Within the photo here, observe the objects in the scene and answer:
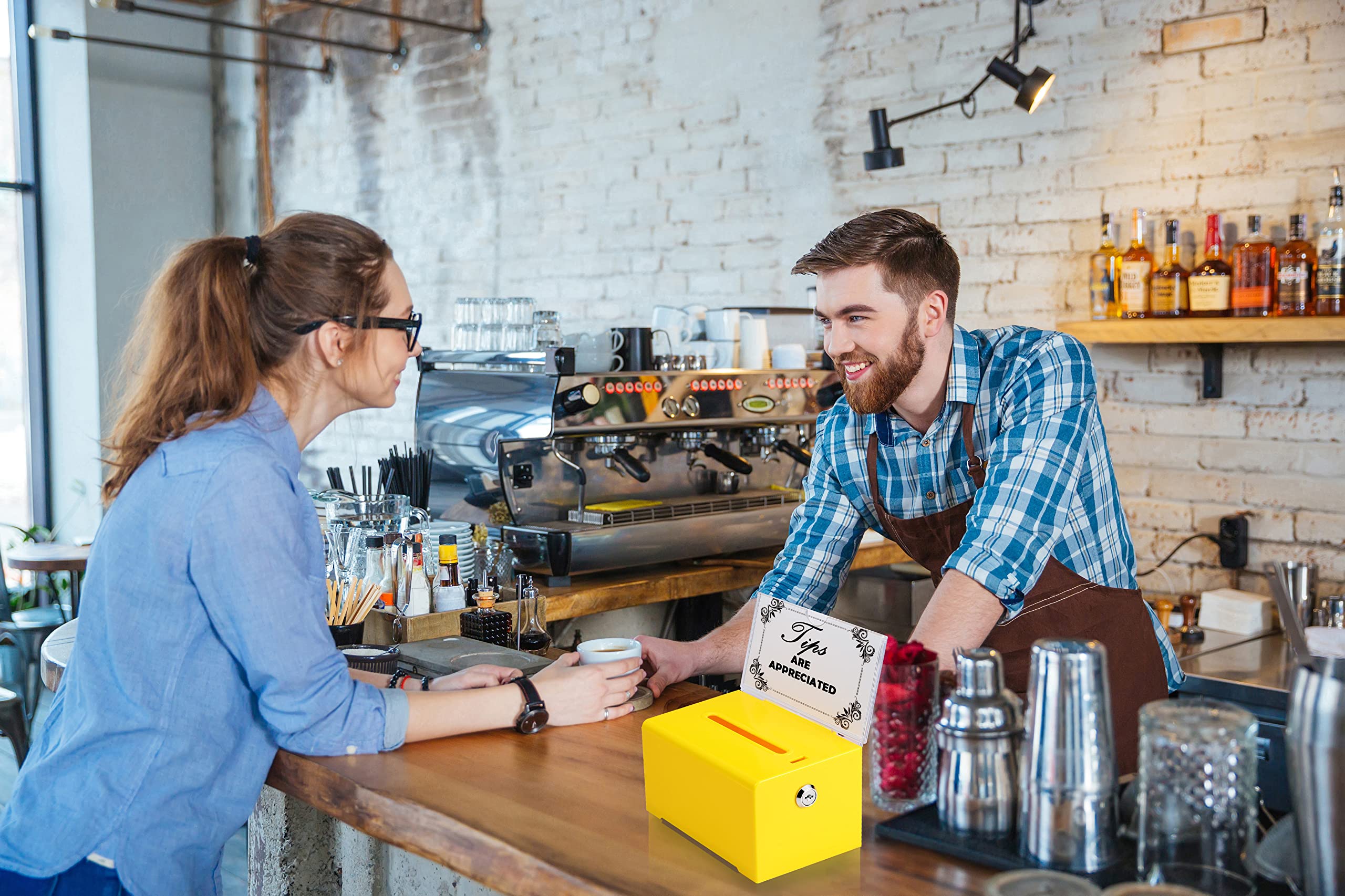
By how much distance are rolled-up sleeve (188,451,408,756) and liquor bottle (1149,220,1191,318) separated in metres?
2.59

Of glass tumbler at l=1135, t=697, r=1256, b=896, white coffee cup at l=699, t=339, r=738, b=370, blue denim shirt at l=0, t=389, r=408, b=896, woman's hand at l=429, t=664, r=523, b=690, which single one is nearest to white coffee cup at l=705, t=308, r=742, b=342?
white coffee cup at l=699, t=339, r=738, b=370

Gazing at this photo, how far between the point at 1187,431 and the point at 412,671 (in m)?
2.54

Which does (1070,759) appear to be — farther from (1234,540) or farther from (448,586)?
(1234,540)

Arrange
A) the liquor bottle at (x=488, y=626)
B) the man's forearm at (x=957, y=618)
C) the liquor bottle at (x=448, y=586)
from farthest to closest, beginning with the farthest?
the liquor bottle at (x=448, y=586) → the liquor bottle at (x=488, y=626) → the man's forearm at (x=957, y=618)

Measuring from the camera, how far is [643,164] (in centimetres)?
505

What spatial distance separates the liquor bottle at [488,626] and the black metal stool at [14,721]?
1.79 meters

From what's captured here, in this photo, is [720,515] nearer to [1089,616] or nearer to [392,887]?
[1089,616]

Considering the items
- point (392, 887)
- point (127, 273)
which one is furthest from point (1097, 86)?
point (127, 273)

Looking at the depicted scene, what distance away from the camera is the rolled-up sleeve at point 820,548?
87.7 inches

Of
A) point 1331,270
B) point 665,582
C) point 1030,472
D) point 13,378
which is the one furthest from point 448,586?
point 13,378

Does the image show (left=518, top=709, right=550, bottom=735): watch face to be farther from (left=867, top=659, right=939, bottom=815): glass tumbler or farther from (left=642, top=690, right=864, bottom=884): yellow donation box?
(left=867, top=659, right=939, bottom=815): glass tumbler

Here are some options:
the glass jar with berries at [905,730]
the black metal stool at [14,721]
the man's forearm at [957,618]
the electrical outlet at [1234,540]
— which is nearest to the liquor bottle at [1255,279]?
the electrical outlet at [1234,540]

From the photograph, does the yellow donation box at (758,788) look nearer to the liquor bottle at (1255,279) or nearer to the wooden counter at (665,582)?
the wooden counter at (665,582)

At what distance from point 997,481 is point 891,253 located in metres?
0.45
